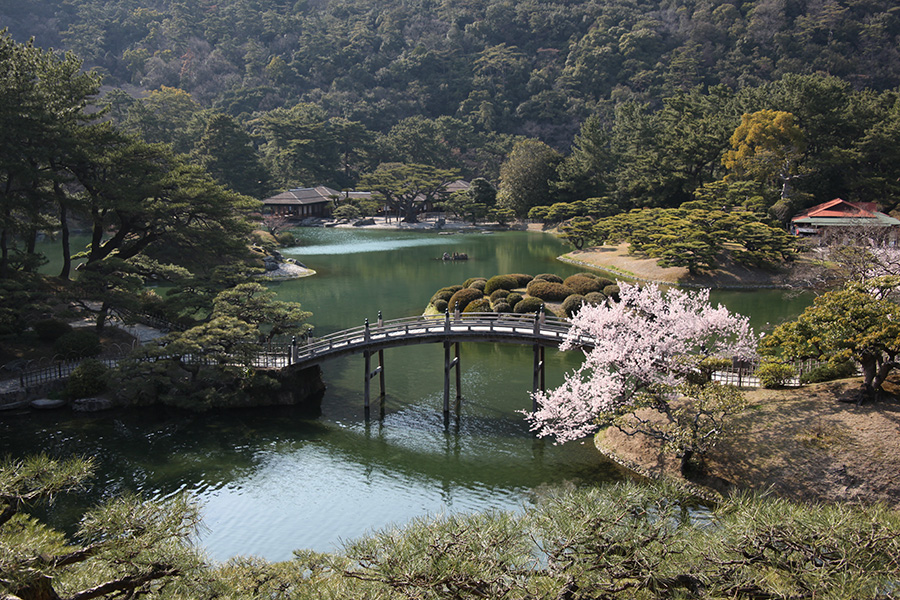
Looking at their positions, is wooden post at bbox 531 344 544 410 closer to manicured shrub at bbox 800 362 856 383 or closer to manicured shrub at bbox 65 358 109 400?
manicured shrub at bbox 800 362 856 383

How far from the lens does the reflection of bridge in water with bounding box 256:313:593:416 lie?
23844 millimetres

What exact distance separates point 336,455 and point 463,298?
1750cm

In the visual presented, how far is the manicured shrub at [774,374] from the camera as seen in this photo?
19844mm

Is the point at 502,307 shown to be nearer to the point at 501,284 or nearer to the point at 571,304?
the point at 501,284

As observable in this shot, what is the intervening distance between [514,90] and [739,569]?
131m

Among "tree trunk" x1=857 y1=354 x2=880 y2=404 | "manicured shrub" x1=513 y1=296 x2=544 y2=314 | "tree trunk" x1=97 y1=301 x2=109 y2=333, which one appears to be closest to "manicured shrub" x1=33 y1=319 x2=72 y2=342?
"tree trunk" x1=97 y1=301 x2=109 y2=333

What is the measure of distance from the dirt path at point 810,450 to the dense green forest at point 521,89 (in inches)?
1551

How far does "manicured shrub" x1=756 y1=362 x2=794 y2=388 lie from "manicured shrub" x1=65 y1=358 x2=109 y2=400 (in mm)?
22513

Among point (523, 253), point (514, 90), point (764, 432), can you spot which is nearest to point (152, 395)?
point (764, 432)

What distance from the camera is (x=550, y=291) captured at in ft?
118

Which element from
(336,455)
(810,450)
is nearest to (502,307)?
(336,455)

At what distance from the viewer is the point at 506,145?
344 ft

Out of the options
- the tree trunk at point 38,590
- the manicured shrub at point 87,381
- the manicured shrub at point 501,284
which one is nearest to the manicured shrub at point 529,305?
the manicured shrub at point 501,284

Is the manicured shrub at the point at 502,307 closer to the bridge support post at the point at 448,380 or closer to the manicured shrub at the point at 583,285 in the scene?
the manicured shrub at the point at 583,285
